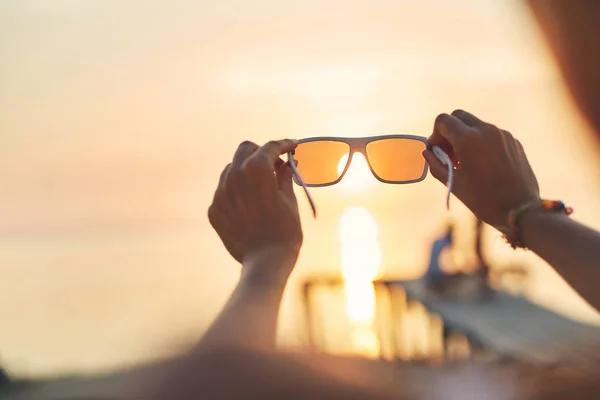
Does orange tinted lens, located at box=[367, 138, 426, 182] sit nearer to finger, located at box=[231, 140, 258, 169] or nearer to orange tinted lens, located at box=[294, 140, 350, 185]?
orange tinted lens, located at box=[294, 140, 350, 185]

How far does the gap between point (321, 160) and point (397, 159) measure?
Answer: 13 cm

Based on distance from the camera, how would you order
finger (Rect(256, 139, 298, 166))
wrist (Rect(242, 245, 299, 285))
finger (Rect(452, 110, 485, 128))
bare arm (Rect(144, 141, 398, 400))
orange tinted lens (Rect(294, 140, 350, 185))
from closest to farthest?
bare arm (Rect(144, 141, 398, 400)) < wrist (Rect(242, 245, 299, 285)) < finger (Rect(256, 139, 298, 166)) < finger (Rect(452, 110, 485, 128)) < orange tinted lens (Rect(294, 140, 350, 185))

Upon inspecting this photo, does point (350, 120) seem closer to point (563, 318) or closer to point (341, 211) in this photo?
point (341, 211)

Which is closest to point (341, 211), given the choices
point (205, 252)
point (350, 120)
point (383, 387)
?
point (350, 120)

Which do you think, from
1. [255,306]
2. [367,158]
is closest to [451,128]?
[367,158]

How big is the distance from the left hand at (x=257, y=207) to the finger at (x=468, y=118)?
0.26 m

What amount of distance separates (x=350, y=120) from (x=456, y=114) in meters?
1.57

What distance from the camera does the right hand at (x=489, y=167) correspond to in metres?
0.88

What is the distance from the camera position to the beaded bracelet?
32.8 inches

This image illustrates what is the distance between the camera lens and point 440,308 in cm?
428

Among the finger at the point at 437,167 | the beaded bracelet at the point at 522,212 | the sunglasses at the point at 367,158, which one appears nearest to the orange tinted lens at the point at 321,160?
the sunglasses at the point at 367,158

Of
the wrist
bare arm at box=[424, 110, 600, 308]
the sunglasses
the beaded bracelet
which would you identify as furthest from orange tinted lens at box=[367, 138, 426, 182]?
the wrist

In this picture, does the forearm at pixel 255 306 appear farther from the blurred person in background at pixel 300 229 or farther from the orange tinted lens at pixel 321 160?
the orange tinted lens at pixel 321 160

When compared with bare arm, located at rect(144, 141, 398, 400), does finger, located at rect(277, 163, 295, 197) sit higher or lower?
higher
